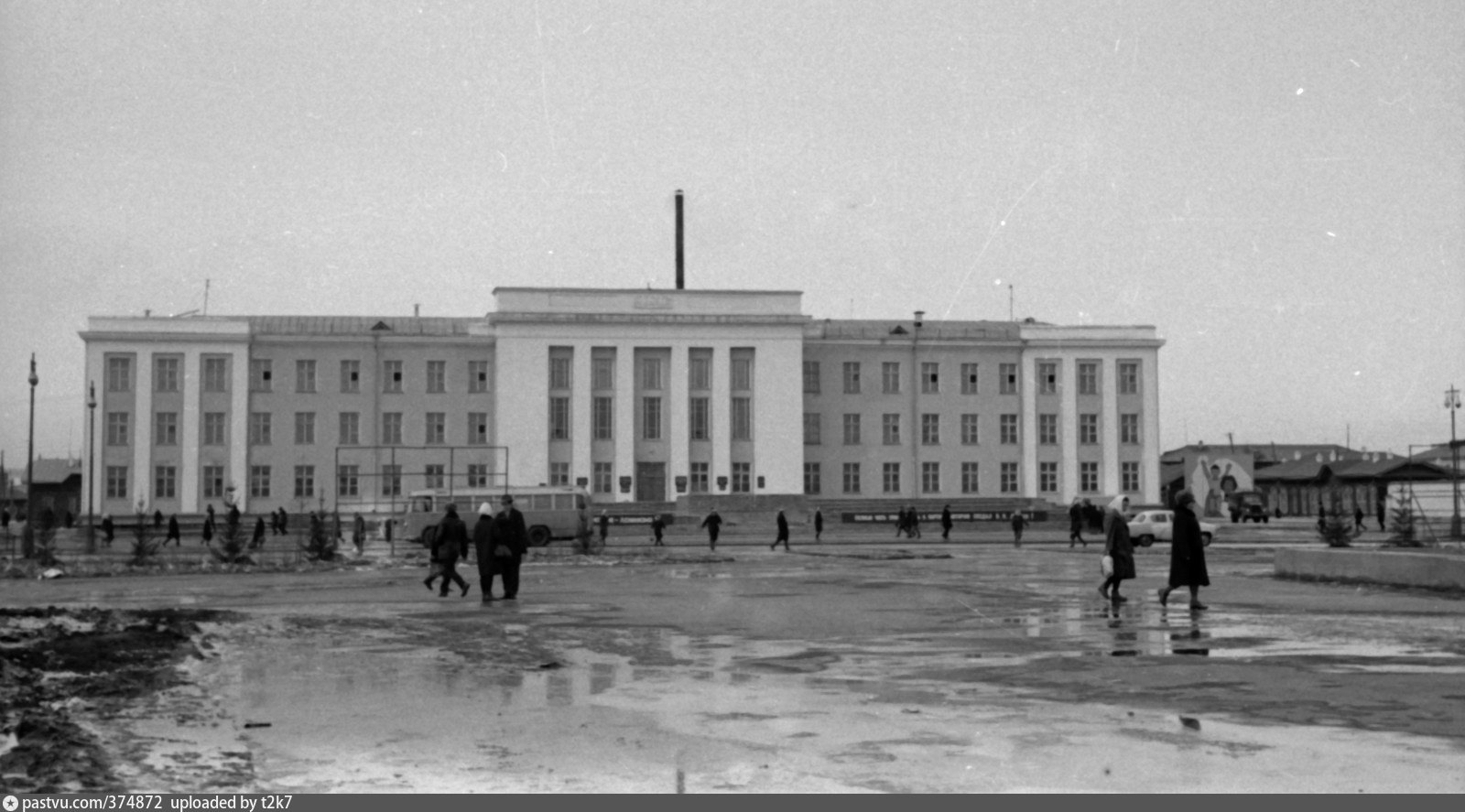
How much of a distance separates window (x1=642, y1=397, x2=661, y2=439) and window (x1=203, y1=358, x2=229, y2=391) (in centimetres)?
2030

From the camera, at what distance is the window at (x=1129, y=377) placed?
249 feet

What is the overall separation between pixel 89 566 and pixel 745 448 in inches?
1668

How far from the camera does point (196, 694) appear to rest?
998 centimetres

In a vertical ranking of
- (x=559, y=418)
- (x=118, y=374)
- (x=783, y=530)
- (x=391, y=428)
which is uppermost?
(x=118, y=374)

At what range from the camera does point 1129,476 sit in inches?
2977

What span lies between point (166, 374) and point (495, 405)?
52.0 ft

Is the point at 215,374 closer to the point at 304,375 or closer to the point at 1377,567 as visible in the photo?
the point at 304,375

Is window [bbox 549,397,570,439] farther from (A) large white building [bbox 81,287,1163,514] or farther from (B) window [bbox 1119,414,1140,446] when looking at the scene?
(B) window [bbox 1119,414,1140,446]

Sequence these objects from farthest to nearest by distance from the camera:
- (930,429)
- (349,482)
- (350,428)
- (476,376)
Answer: (930,429) < (476,376) < (350,428) < (349,482)

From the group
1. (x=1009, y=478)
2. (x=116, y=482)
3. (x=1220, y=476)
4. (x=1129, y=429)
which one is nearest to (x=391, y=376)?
(x=116, y=482)

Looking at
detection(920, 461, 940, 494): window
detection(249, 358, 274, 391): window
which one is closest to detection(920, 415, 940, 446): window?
detection(920, 461, 940, 494): window

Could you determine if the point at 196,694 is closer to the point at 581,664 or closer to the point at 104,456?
the point at 581,664

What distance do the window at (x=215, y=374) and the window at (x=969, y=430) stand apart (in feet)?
122

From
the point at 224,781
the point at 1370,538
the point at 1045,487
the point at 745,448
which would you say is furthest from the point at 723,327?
the point at 224,781
